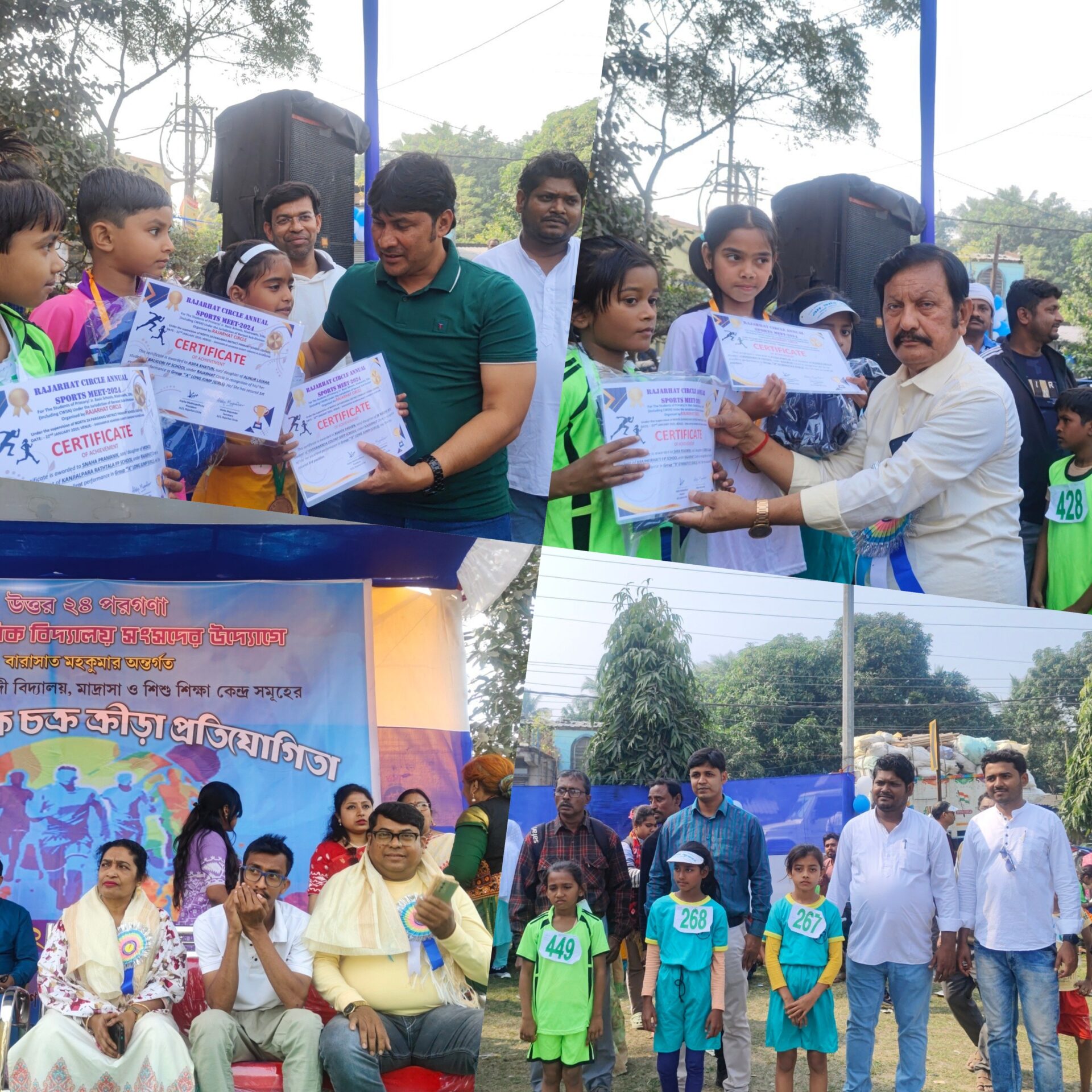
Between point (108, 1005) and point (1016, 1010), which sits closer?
point (108, 1005)

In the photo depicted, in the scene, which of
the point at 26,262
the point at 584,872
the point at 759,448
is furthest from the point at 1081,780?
the point at 26,262

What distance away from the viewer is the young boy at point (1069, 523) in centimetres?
362

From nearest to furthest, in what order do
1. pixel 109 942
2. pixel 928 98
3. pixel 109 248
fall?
pixel 109 942, pixel 109 248, pixel 928 98

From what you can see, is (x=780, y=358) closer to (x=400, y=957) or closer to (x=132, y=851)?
(x=400, y=957)

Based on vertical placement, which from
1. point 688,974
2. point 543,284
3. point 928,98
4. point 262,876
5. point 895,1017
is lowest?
point 895,1017

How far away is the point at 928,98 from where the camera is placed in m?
3.76

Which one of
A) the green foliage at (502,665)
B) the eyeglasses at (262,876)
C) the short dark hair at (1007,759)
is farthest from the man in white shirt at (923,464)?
the eyeglasses at (262,876)

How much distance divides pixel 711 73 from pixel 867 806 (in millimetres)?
2045

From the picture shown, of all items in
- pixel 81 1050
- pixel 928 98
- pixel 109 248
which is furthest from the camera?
pixel 928 98

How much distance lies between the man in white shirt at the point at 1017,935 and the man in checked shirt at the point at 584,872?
0.91 metres

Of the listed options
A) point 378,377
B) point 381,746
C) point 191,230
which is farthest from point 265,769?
point 191,230

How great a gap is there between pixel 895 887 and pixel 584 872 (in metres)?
0.81

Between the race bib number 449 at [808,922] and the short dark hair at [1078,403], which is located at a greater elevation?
the short dark hair at [1078,403]

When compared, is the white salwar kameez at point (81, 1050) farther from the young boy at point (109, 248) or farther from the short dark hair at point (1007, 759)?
the short dark hair at point (1007, 759)
